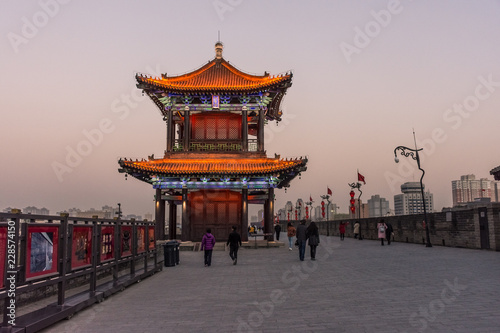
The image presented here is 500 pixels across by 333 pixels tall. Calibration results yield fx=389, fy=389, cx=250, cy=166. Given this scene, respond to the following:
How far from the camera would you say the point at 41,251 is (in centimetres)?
608

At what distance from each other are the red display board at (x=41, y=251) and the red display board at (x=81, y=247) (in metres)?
0.63

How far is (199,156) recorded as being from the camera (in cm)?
2486

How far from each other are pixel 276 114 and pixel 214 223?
1074 centimetres

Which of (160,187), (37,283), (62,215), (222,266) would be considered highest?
(160,187)

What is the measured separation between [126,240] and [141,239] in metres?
1.54

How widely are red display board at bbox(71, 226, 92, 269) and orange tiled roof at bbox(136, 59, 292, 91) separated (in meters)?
18.1

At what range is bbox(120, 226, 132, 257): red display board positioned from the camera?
33.0 feet

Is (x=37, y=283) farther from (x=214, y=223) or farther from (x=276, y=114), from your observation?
(x=276, y=114)

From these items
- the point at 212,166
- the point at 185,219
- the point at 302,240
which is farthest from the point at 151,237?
the point at 212,166

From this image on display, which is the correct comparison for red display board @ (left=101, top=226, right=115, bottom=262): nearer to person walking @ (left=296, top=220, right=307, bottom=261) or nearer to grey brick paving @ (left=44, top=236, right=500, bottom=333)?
grey brick paving @ (left=44, top=236, right=500, bottom=333)

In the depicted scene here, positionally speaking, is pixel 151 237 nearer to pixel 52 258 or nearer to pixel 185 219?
pixel 52 258

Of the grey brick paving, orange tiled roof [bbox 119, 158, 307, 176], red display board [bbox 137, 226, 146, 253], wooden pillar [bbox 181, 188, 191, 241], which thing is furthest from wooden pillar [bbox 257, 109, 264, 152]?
red display board [bbox 137, 226, 146, 253]

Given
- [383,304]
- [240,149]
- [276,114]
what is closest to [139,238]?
[383,304]

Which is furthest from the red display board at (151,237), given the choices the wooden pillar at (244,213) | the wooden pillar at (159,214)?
the wooden pillar at (244,213)
